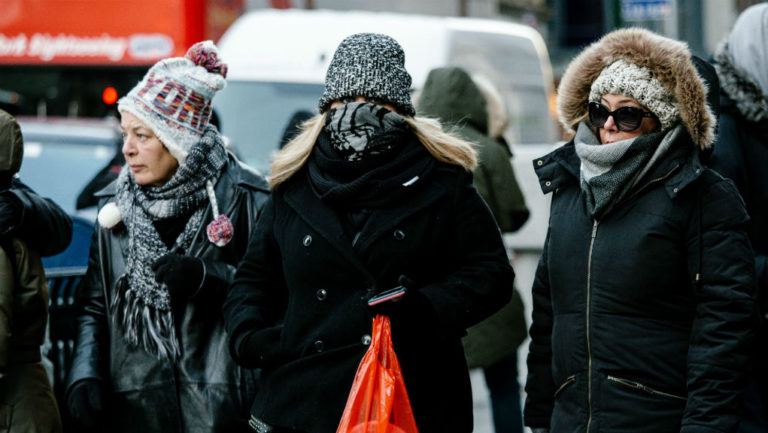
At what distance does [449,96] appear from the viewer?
231 inches

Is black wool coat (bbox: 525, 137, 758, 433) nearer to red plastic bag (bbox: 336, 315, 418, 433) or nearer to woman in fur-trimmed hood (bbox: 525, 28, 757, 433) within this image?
woman in fur-trimmed hood (bbox: 525, 28, 757, 433)

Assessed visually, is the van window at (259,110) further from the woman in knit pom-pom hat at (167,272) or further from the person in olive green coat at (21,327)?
the person in olive green coat at (21,327)

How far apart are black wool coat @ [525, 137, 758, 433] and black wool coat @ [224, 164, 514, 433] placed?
0.27 m

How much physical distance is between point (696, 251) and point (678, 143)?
14.3 inches

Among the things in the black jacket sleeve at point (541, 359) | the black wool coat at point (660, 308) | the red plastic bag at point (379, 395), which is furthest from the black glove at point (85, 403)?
the black wool coat at point (660, 308)

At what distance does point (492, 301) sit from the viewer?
12.0 ft

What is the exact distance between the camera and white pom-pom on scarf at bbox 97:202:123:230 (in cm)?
432

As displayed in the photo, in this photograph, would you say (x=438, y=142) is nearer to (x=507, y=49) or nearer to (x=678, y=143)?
(x=678, y=143)

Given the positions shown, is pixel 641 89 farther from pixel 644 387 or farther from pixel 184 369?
pixel 184 369

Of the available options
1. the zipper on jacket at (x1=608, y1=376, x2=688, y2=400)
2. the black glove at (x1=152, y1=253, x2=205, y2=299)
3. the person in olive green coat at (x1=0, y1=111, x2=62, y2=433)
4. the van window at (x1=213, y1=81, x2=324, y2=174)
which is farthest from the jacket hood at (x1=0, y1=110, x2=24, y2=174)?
Result: the van window at (x1=213, y1=81, x2=324, y2=174)

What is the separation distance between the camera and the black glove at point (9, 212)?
404cm

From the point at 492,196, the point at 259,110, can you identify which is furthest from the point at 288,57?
the point at 492,196

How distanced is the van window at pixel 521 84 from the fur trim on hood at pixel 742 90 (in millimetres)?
6849

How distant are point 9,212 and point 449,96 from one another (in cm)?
242
